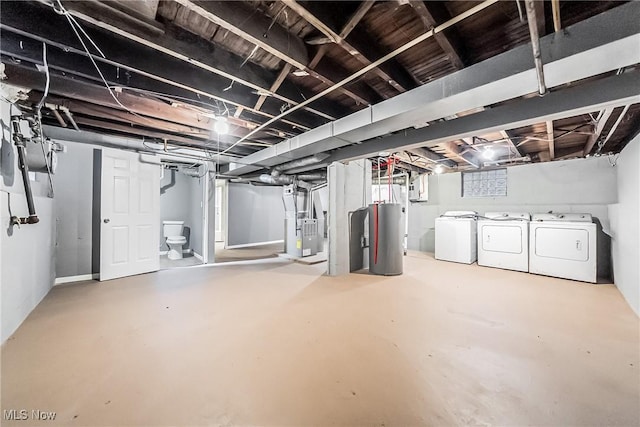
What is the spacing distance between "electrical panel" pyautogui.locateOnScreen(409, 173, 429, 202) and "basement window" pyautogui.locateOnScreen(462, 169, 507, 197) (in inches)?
32.6

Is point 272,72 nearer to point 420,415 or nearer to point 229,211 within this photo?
point 420,415

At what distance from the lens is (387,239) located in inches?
158

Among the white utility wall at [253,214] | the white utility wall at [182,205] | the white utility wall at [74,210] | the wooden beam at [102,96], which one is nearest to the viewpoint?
the wooden beam at [102,96]

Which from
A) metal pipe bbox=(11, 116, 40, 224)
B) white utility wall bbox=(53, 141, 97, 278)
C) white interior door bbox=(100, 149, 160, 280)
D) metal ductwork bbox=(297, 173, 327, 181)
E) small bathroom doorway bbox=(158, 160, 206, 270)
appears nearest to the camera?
metal pipe bbox=(11, 116, 40, 224)

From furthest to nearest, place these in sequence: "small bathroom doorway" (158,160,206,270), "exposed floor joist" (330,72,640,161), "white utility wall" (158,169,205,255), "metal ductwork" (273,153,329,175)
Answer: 1. "white utility wall" (158,169,205,255)
2. "small bathroom doorway" (158,160,206,270)
3. "metal ductwork" (273,153,329,175)
4. "exposed floor joist" (330,72,640,161)

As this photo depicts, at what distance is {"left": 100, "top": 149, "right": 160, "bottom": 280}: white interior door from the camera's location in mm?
3570

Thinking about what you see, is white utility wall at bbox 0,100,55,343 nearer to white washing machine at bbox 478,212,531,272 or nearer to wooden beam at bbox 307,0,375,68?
wooden beam at bbox 307,0,375,68

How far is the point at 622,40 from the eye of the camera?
1.28m

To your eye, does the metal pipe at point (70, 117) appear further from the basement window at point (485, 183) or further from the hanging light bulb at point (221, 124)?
the basement window at point (485, 183)

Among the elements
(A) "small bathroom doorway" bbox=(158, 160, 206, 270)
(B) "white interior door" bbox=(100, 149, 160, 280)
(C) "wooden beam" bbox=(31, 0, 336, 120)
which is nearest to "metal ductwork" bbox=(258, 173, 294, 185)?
(A) "small bathroom doorway" bbox=(158, 160, 206, 270)

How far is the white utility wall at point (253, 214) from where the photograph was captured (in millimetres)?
7098

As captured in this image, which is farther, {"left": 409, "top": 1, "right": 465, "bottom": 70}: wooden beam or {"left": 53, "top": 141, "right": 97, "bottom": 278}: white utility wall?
{"left": 53, "top": 141, "right": 97, "bottom": 278}: white utility wall

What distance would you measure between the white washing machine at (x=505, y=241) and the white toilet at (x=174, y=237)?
20.8 feet
